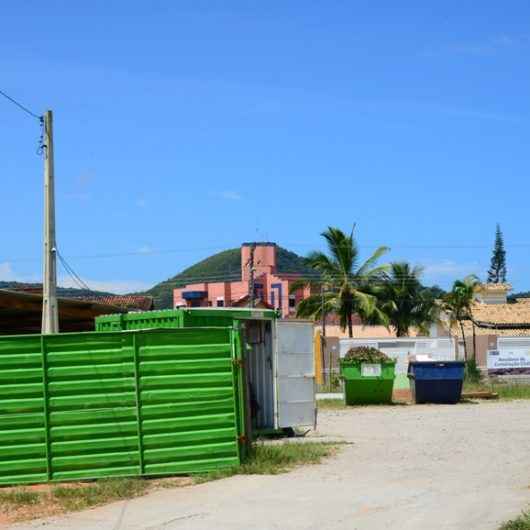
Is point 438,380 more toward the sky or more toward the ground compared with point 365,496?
more toward the sky

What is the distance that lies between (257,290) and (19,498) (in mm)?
59692

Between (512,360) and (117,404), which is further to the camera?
(512,360)

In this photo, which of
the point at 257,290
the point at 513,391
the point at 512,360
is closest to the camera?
the point at 513,391

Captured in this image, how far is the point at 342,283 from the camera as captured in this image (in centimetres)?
4972

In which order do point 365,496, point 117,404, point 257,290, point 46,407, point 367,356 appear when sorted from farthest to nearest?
1. point 257,290
2. point 367,356
3. point 117,404
4. point 46,407
5. point 365,496

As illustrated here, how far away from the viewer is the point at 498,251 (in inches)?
4919

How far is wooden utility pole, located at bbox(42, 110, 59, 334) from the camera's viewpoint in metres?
20.4

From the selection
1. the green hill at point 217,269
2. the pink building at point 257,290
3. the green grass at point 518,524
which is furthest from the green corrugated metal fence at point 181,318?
the green hill at point 217,269

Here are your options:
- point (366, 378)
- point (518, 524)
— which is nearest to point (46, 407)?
point (518, 524)

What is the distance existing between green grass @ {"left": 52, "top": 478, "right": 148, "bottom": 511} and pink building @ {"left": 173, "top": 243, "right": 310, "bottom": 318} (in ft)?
175

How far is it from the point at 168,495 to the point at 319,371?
2669cm

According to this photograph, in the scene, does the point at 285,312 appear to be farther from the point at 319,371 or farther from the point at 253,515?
the point at 253,515

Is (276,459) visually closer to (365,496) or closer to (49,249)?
(365,496)

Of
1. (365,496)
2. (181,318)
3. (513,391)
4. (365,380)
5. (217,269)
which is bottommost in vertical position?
(513,391)
